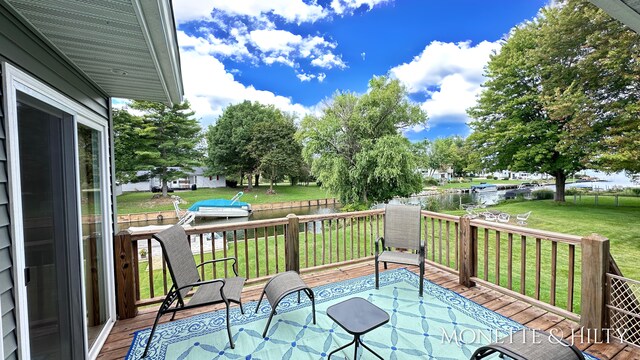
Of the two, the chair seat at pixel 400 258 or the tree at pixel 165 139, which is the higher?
the tree at pixel 165 139

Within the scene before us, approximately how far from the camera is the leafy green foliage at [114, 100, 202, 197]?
17172 mm

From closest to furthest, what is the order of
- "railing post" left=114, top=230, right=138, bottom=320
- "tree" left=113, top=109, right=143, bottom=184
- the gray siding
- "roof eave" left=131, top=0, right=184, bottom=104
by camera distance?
1. the gray siding
2. "roof eave" left=131, top=0, right=184, bottom=104
3. "railing post" left=114, top=230, right=138, bottom=320
4. "tree" left=113, top=109, right=143, bottom=184

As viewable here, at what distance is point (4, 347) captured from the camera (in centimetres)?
125

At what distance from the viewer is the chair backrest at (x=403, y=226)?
377 centimetres

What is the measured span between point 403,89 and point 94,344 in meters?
12.7

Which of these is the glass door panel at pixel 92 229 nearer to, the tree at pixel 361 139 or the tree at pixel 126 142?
the tree at pixel 361 139

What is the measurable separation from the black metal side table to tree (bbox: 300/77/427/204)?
9293 millimetres

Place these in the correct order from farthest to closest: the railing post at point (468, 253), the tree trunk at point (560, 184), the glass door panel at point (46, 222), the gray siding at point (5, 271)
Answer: the tree trunk at point (560, 184) → the railing post at point (468, 253) → the glass door panel at point (46, 222) → the gray siding at point (5, 271)

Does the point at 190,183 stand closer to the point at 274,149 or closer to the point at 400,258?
the point at 274,149

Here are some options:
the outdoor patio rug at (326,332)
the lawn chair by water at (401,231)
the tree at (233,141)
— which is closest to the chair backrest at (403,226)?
the lawn chair by water at (401,231)

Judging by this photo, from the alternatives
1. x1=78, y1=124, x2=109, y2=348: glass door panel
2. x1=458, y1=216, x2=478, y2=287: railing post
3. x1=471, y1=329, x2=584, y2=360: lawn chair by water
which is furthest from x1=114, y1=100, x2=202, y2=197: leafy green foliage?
x1=471, y1=329, x2=584, y2=360: lawn chair by water

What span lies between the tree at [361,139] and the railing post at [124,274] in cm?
928

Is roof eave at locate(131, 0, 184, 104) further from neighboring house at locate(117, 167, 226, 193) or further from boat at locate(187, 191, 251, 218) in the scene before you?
neighboring house at locate(117, 167, 226, 193)

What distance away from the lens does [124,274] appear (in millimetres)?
2881
